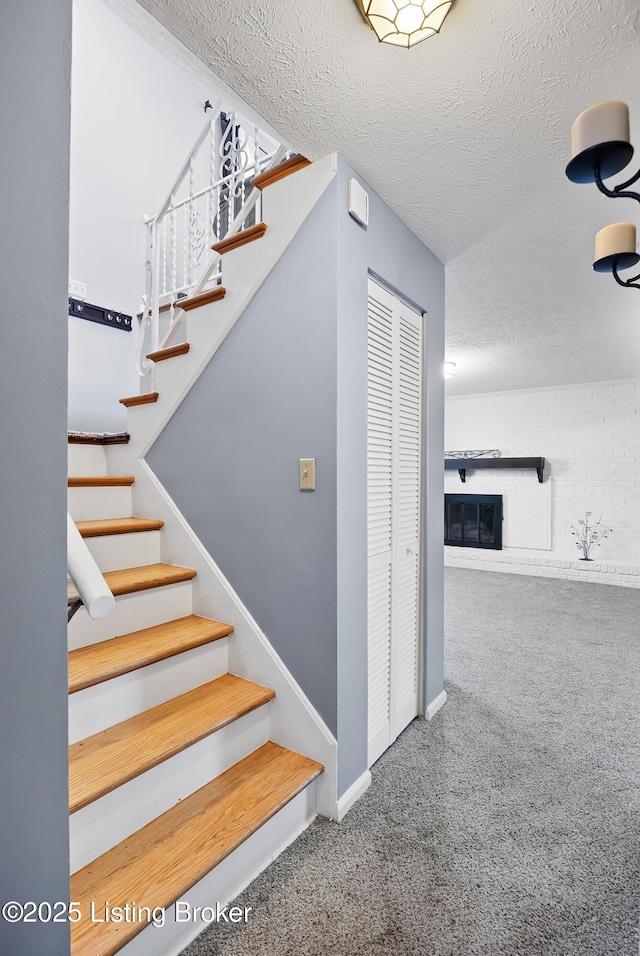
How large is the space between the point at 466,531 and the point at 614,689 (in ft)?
12.7

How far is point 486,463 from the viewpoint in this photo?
6.25 metres

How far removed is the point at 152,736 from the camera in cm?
143

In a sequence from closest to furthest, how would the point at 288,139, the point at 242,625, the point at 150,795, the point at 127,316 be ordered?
the point at 150,795 < the point at 288,139 < the point at 242,625 < the point at 127,316

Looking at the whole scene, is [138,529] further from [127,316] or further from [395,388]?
[127,316]

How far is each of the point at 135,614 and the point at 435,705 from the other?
1589 millimetres

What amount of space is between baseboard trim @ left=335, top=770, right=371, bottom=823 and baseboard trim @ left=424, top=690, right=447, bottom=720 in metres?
0.62

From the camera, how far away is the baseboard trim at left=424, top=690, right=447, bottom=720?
92.0 inches

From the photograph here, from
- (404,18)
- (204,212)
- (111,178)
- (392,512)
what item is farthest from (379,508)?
(111,178)

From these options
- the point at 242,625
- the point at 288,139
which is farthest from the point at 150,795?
the point at 288,139

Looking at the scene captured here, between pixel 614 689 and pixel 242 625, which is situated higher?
pixel 242 625

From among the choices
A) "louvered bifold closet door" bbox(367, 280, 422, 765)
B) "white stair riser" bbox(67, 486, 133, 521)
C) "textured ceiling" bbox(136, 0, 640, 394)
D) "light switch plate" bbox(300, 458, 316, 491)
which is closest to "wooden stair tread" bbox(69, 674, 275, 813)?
"louvered bifold closet door" bbox(367, 280, 422, 765)

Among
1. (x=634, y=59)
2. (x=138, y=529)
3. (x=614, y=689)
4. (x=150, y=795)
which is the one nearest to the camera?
(x=634, y=59)

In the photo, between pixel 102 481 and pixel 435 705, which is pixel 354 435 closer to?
pixel 102 481

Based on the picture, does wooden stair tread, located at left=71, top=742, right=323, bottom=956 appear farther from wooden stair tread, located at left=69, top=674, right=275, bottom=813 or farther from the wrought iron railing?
the wrought iron railing
